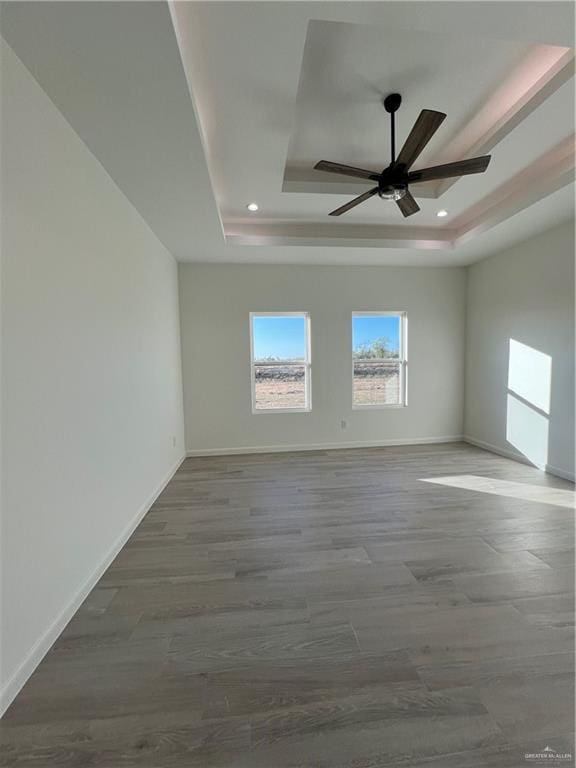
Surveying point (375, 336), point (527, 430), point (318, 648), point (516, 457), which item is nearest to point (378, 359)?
point (375, 336)

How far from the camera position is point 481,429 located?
186 inches

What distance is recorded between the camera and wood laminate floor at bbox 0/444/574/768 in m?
1.11

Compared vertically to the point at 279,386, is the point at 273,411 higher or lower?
lower

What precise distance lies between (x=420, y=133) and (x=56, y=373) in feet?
7.99

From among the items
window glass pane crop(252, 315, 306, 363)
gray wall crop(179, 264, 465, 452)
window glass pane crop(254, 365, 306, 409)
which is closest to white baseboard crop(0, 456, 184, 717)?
gray wall crop(179, 264, 465, 452)

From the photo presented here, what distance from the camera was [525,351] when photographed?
155 inches

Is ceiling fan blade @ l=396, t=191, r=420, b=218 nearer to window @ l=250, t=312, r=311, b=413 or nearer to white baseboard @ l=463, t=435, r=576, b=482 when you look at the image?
window @ l=250, t=312, r=311, b=413

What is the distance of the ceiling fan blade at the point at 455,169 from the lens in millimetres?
2055

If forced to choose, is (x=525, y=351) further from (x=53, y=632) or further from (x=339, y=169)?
(x=53, y=632)

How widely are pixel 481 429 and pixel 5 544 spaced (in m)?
5.30

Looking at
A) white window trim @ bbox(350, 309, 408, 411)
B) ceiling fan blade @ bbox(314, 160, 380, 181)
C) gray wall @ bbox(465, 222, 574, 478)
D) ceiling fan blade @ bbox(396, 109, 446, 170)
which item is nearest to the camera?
ceiling fan blade @ bbox(396, 109, 446, 170)

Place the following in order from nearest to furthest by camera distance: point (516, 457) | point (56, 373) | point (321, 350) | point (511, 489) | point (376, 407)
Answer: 1. point (56, 373)
2. point (511, 489)
3. point (516, 457)
4. point (321, 350)
5. point (376, 407)

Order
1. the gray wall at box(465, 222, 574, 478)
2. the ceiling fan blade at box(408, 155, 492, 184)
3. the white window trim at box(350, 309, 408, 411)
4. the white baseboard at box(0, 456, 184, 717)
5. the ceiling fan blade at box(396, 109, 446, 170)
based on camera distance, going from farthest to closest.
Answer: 1. the white window trim at box(350, 309, 408, 411)
2. the gray wall at box(465, 222, 574, 478)
3. the ceiling fan blade at box(408, 155, 492, 184)
4. the ceiling fan blade at box(396, 109, 446, 170)
5. the white baseboard at box(0, 456, 184, 717)

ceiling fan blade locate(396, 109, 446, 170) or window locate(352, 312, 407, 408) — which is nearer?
ceiling fan blade locate(396, 109, 446, 170)
